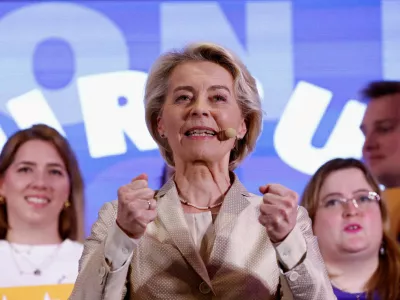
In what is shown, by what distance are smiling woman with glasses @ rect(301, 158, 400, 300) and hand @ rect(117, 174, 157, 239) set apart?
5.02 feet

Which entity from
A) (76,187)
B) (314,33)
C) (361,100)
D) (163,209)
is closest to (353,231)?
(361,100)

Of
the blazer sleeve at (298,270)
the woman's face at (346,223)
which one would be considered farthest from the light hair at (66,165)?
the blazer sleeve at (298,270)

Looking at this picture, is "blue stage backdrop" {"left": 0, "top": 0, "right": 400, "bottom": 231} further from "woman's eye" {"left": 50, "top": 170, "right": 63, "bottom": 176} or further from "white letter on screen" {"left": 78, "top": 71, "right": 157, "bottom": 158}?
"woman's eye" {"left": 50, "top": 170, "right": 63, "bottom": 176}

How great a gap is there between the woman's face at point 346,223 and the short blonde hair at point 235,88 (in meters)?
1.02

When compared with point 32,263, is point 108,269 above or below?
above

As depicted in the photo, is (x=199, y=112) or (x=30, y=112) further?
(x=30, y=112)

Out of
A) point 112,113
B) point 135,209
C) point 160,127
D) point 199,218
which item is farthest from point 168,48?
point 135,209

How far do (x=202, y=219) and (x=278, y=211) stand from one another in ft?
1.15

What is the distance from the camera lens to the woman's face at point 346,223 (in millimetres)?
3072

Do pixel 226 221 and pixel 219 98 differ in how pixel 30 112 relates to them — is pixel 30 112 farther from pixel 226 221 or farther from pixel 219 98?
pixel 226 221

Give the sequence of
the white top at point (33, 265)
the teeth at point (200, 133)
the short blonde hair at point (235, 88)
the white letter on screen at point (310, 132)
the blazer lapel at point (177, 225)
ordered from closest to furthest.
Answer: the blazer lapel at point (177, 225) < the teeth at point (200, 133) < the short blonde hair at point (235, 88) < the white top at point (33, 265) < the white letter on screen at point (310, 132)

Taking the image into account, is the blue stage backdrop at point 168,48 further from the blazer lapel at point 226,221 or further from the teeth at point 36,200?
the blazer lapel at point 226,221

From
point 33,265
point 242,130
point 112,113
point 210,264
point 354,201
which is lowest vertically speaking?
point 33,265

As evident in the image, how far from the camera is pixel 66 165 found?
3111 millimetres
